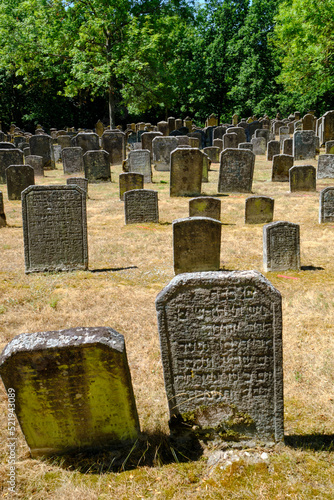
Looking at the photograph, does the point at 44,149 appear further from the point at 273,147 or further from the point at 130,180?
the point at 273,147

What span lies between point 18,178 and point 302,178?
9571mm

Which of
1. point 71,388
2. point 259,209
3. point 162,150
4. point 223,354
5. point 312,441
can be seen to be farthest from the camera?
point 162,150

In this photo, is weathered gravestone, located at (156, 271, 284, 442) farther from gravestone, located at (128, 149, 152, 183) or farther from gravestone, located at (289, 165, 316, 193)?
gravestone, located at (128, 149, 152, 183)

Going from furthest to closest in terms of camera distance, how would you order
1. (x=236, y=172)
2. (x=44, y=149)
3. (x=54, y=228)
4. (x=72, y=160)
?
(x=44, y=149) → (x=72, y=160) → (x=236, y=172) → (x=54, y=228)

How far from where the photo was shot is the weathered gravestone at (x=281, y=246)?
278 inches

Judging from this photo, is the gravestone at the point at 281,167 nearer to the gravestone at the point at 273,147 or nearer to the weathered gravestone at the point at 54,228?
the gravestone at the point at 273,147

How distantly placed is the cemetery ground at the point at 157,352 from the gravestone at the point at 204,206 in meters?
0.65

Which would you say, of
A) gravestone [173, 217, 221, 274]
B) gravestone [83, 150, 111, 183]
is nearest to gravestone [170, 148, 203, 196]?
gravestone [83, 150, 111, 183]

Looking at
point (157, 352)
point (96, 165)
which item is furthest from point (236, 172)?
point (157, 352)

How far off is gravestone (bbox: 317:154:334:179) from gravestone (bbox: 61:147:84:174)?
10507 mm

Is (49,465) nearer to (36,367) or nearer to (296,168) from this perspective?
(36,367)

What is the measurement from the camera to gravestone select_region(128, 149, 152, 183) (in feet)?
53.7

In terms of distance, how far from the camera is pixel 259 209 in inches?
409

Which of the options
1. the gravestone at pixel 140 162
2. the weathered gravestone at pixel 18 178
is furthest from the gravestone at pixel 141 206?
the gravestone at pixel 140 162
